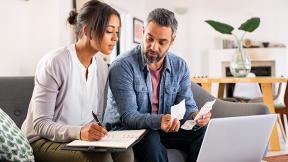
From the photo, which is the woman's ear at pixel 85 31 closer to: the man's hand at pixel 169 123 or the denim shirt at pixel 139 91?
the denim shirt at pixel 139 91

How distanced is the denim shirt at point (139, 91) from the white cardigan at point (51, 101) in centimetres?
29

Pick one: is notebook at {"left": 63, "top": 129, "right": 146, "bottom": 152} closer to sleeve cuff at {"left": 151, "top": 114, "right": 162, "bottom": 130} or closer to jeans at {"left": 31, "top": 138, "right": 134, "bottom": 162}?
jeans at {"left": 31, "top": 138, "right": 134, "bottom": 162}

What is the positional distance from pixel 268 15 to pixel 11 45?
5.01 meters

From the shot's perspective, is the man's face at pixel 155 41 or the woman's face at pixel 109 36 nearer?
the woman's face at pixel 109 36

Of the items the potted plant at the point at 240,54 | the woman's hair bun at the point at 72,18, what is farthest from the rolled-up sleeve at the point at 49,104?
the potted plant at the point at 240,54

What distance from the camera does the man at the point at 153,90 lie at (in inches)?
64.3

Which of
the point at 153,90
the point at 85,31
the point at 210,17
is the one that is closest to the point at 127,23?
the point at 210,17

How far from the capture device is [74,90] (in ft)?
4.88

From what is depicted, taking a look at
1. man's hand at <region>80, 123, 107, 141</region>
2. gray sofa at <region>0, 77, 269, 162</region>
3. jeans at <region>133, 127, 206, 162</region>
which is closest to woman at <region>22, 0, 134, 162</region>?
man's hand at <region>80, 123, 107, 141</region>

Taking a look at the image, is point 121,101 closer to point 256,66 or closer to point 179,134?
point 179,134

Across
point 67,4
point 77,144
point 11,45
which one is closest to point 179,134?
point 77,144

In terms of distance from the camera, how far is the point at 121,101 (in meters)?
1.66

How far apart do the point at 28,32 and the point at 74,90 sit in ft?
6.01

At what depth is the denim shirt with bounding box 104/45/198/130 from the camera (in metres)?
1.63
